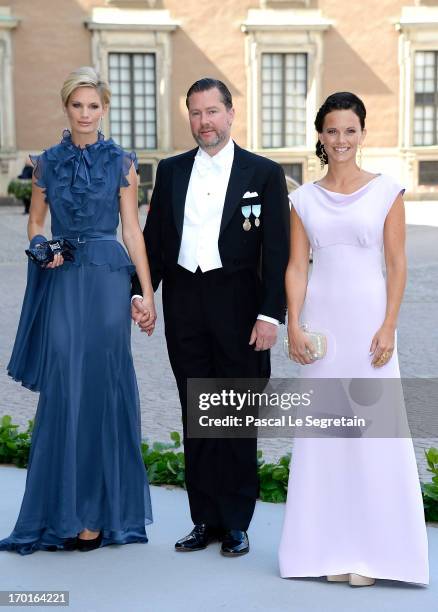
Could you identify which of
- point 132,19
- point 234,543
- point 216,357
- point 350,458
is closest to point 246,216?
point 216,357

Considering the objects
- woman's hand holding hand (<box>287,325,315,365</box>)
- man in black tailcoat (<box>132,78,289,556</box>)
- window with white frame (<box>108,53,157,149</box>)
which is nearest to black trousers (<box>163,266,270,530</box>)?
man in black tailcoat (<box>132,78,289,556</box>)

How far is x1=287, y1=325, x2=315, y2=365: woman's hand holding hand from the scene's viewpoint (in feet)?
11.8

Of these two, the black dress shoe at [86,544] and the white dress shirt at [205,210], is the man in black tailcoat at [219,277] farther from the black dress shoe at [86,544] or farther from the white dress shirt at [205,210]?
the black dress shoe at [86,544]

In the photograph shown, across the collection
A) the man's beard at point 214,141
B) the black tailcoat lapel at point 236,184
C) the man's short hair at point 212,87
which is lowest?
the black tailcoat lapel at point 236,184

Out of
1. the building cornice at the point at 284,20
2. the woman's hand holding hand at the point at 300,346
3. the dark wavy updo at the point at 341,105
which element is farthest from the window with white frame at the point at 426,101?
the woman's hand holding hand at the point at 300,346

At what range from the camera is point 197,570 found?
3754 millimetres

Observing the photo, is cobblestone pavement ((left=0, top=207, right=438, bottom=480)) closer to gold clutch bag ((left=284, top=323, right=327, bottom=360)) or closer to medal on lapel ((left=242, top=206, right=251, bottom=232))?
gold clutch bag ((left=284, top=323, right=327, bottom=360))

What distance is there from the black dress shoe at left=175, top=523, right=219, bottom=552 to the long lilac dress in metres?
0.44

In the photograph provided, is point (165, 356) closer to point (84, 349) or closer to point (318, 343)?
point (84, 349)

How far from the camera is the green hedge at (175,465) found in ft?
14.5

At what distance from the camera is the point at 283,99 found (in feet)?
94.7

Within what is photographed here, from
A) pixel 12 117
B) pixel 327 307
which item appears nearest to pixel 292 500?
pixel 327 307

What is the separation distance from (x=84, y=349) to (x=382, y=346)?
1155 mm

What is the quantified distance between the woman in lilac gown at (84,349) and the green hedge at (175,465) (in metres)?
0.89
